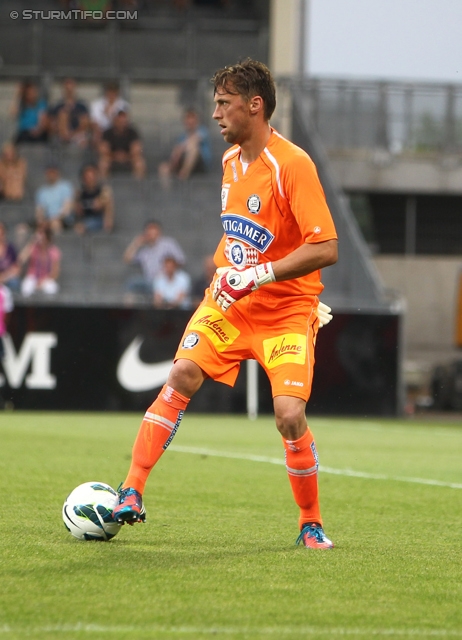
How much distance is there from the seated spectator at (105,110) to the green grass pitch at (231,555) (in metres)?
12.0

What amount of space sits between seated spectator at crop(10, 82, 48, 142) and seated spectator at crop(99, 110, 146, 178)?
143 centimetres

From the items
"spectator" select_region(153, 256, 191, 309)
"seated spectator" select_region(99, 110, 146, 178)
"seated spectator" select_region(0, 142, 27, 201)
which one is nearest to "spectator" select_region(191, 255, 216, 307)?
"spectator" select_region(153, 256, 191, 309)

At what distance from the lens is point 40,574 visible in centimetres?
457

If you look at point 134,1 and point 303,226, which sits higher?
point 134,1

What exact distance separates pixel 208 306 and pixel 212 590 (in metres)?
1.89

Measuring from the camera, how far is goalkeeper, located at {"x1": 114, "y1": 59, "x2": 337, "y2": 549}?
18.0ft

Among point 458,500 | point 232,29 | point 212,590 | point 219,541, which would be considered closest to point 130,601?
point 212,590

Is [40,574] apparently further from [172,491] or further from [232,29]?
[232,29]

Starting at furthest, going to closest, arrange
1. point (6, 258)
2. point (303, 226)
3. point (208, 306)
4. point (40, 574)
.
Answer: point (6, 258), point (208, 306), point (303, 226), point (40, 574)

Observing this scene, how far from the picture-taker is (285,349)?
18.6 ft

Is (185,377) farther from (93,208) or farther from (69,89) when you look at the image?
(69,89)

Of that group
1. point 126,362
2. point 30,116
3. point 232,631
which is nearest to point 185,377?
point 232,631

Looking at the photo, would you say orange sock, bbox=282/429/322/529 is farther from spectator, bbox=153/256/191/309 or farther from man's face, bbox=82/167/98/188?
man's face, bbox=82/167/98/188

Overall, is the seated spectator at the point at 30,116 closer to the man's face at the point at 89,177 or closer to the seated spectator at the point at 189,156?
the man's face at the point at 89,177
